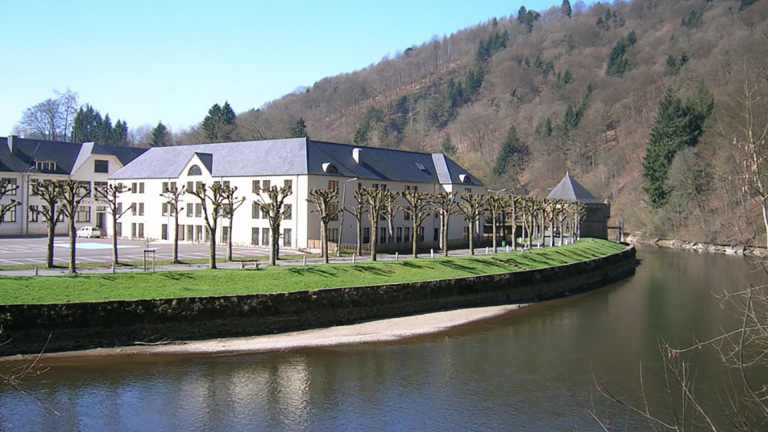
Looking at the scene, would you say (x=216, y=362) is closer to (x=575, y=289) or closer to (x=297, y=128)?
(x=575, y=289)

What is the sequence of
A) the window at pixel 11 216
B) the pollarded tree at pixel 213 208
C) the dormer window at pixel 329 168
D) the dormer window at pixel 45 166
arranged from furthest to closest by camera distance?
the dormer window at pixel 45 166, the window at pixel 11 216, the dormer window at pixel 329 168, the pollarded tree at pixel 213 208

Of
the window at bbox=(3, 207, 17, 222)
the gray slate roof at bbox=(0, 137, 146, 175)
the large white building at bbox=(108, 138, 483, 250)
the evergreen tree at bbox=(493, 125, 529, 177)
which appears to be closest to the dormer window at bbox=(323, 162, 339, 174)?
the large white building at bbox=(108, 138, 483, 250)

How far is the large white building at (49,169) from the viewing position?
193 ft

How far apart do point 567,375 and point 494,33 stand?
167 metres

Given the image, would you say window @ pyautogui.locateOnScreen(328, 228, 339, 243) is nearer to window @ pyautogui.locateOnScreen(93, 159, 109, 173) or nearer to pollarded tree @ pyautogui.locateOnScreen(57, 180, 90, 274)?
pollarded tree @ pyautogui.locateOnScreen(57, 180, 90, 274)

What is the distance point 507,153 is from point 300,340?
87.6 m

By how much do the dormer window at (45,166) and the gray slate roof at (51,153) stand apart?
329mm

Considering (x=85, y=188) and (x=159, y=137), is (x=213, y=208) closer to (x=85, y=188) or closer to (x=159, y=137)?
(x=85, y=188)

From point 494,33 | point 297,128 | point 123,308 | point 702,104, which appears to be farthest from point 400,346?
point 494,33

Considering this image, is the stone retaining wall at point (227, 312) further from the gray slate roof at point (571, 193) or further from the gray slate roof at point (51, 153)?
the gray slate roof at point (51, 153)

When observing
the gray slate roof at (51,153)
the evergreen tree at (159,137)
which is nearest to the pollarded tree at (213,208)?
the gray slate roof at (51,153)

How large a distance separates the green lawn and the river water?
4193 mm

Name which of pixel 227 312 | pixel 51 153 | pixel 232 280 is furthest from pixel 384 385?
pixel 51 153

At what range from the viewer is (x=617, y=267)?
52.9 meters
